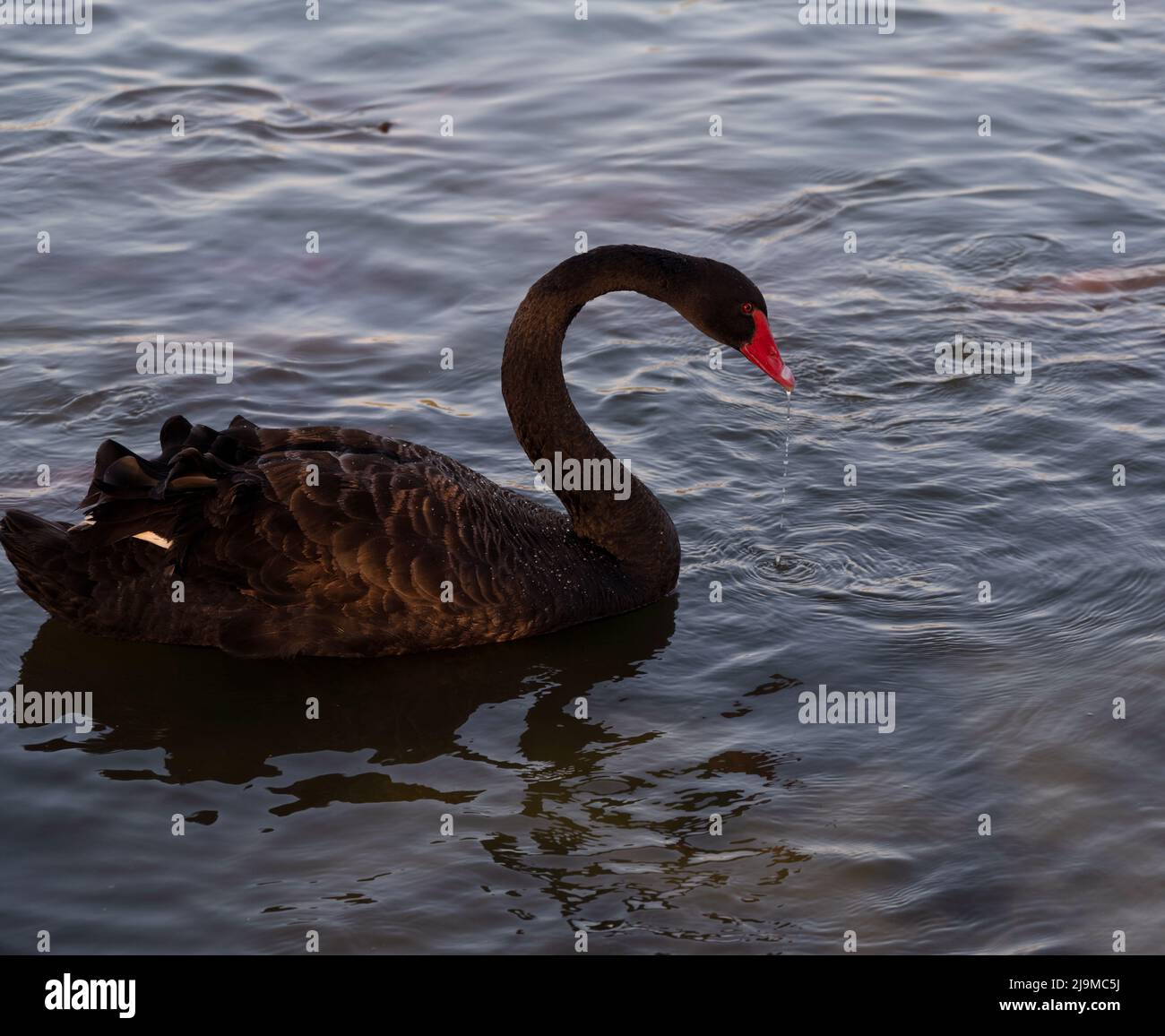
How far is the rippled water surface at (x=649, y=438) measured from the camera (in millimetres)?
6102

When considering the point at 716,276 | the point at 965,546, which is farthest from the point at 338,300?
the point at 965,546

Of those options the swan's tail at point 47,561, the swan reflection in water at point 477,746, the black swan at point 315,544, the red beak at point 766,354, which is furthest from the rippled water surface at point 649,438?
the red beak at point 766,354

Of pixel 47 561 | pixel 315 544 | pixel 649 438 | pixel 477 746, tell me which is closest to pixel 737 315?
pixel 649 438

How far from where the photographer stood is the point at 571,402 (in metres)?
7.93

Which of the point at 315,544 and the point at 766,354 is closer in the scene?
the point at 315,544

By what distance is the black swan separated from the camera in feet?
23.5

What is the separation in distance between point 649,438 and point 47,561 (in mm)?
3502

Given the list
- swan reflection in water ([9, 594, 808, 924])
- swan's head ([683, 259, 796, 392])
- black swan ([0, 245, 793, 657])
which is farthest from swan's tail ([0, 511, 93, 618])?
swan's head ([683, 259, 796, 392])

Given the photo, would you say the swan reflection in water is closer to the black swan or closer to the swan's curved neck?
the black swan

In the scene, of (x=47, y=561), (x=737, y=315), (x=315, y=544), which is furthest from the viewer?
(x=737, y=315)

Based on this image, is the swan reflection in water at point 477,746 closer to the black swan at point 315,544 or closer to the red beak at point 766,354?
the black swan at point 315,544

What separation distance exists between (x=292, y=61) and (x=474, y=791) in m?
9.93

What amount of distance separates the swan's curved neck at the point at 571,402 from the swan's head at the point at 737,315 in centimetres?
13

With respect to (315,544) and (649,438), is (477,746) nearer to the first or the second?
(315,544)
